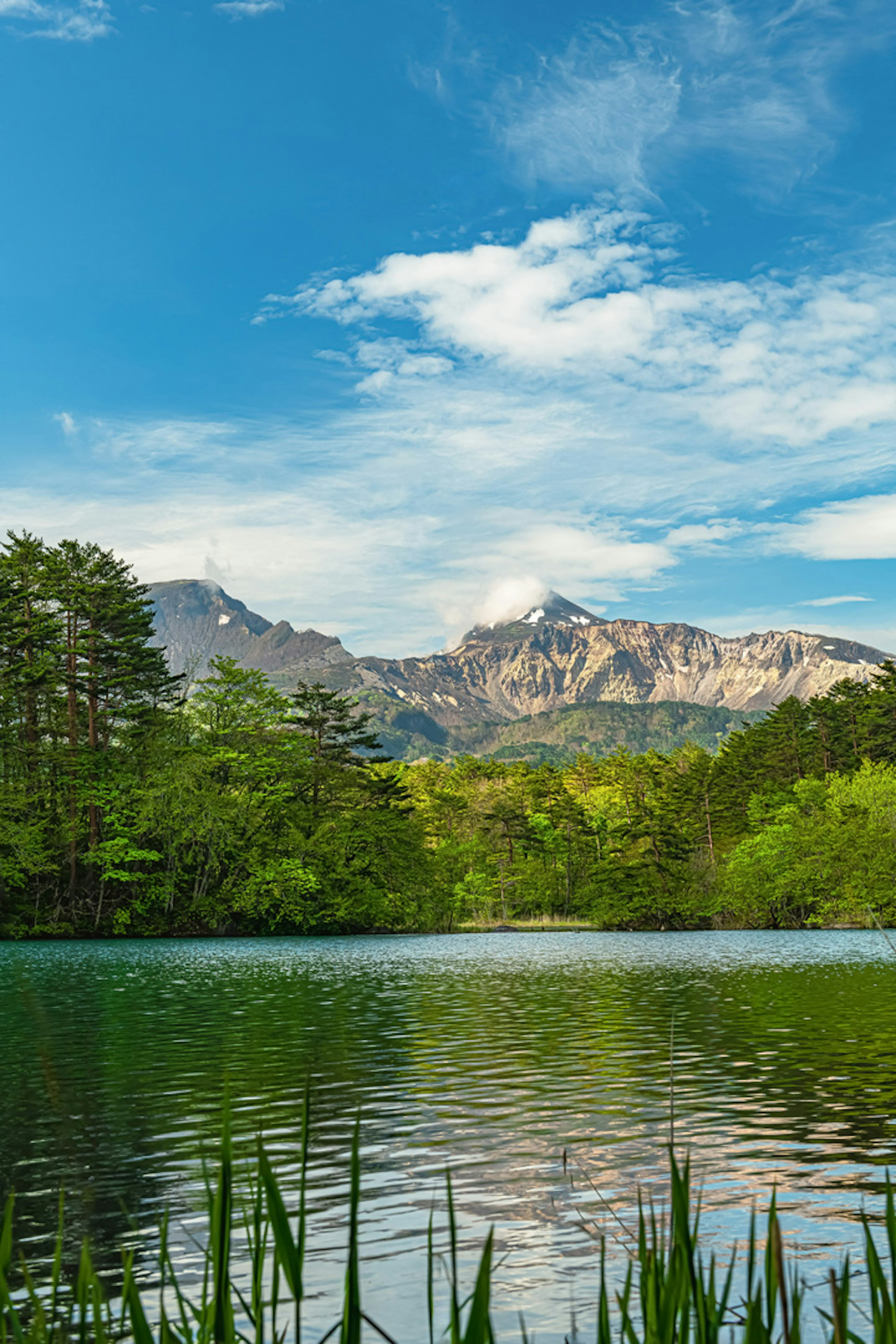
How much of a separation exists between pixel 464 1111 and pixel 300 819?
60.2 m

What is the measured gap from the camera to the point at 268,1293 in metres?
7.27

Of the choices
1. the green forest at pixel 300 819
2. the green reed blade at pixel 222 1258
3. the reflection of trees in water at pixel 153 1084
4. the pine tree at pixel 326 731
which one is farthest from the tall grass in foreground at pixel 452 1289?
the pine tree at pixel 326 731

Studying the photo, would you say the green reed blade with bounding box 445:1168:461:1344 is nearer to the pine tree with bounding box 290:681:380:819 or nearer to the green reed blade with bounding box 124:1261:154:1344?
the green reed blade with bounding box 124:1261:154:1344

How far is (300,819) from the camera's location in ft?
235

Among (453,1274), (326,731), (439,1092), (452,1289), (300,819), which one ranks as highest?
(326,731)

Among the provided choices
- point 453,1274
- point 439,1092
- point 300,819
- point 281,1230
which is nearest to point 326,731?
point 300,819

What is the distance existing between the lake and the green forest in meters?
34.3

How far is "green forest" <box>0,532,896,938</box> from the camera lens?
2429 inches

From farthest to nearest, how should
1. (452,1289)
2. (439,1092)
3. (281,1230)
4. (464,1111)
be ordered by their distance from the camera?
(439,1092), (464,1111), (452,1289), (281,1230)

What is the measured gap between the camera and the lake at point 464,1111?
24.9 feet

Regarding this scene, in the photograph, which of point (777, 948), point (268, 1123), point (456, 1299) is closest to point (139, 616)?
point (777, 948)

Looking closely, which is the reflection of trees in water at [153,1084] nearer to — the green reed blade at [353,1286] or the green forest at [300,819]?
the green reed blade at [353,1286]

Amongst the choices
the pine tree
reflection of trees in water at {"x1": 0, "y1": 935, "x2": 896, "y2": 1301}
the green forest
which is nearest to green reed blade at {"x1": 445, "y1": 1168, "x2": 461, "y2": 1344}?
reflection of trees in water at {"x1": 0, "y1": 935, "x2": 896, "y2": 1301}

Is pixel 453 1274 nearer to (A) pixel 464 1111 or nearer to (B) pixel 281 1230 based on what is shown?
(B) pixel 281 1230
